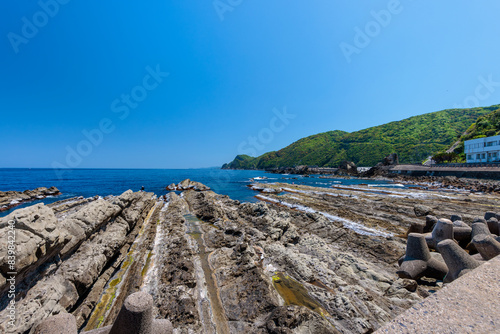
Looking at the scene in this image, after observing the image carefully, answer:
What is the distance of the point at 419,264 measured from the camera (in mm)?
7203

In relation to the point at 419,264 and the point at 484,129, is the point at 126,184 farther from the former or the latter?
the point at 484,129

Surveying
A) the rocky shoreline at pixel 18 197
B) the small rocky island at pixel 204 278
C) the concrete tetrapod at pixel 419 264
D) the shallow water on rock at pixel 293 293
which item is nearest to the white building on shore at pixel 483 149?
the small rocky island at pixel 204 278

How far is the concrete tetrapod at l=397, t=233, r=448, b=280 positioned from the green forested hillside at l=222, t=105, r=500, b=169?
119952 mm

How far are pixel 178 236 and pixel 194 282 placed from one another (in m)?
5.14

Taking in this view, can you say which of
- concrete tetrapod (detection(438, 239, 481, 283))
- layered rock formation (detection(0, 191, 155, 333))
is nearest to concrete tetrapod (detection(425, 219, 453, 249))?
concrete tetrapod (detection(438, 239, 481, 283))

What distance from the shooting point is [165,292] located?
630cm

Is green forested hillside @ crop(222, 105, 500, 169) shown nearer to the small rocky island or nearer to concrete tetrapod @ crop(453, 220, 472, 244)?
concrete tetrapod @ crop(453, 220, 472, 244)

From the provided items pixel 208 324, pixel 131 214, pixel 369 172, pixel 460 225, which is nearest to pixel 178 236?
pixel 131 214

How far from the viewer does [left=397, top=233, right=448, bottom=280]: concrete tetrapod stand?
705 cm

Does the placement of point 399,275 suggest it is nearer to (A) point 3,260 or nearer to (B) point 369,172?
(A) point 3,260

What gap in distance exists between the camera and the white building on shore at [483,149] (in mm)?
53172

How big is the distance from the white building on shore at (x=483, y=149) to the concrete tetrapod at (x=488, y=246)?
75.2 metres

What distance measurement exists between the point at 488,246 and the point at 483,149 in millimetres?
79277

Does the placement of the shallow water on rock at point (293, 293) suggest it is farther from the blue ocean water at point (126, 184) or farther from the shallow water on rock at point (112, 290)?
the blue ocean water at point (126, 184)
